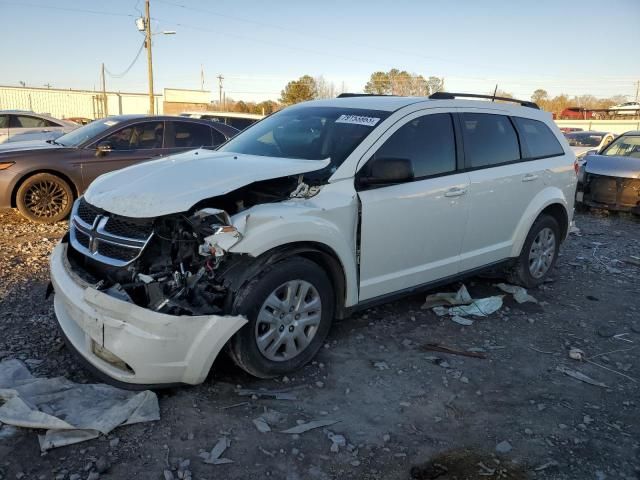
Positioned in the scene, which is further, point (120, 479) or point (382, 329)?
point (382, 329)

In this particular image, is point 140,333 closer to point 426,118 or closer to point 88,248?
point 88,248

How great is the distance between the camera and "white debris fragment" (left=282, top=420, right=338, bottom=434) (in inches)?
117

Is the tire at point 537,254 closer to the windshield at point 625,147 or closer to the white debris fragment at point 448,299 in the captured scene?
the white debris fragment at point 448,299

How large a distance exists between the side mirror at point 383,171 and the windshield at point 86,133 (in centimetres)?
562

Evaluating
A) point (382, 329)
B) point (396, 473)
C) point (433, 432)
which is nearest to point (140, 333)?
point (396, 473)

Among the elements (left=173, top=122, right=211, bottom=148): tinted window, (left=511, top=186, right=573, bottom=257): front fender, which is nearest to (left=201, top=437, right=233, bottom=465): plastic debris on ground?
(left=511, top=186, right=573, bottom=257): front fender

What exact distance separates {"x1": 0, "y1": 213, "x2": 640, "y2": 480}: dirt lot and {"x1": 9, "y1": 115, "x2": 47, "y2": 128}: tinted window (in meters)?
10.0

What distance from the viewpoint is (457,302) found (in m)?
4.97

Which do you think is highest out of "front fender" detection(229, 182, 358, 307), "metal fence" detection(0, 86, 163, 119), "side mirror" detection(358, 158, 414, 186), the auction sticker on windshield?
"metal fence" detection(0, 86, 163, 119)

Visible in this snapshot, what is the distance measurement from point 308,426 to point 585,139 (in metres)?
17.0

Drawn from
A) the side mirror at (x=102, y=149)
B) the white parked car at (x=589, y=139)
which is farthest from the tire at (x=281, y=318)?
the white parked car at (x=589, y=139)

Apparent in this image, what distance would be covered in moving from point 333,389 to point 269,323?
24.8 inches

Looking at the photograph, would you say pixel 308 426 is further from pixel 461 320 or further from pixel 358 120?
pixel 358 120

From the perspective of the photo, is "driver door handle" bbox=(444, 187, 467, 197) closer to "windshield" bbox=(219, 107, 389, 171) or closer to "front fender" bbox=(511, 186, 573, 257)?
"windshield" bbox=(219, 107, 389, 171)
